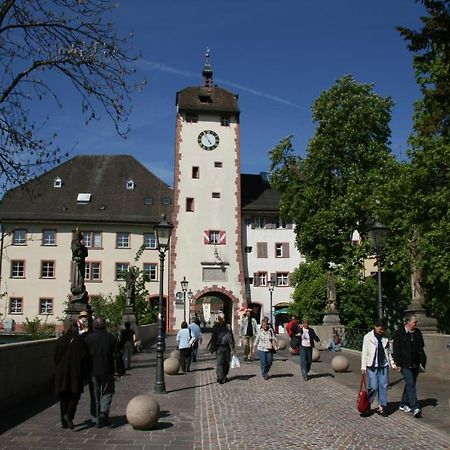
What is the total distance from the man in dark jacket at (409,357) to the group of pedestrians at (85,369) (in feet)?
16.7

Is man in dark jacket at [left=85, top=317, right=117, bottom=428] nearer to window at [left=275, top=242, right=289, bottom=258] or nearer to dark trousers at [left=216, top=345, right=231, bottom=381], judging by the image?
dark trousers at [left=216, top=345, right=231, bottom=381]

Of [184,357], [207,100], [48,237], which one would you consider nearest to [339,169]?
[207,100]

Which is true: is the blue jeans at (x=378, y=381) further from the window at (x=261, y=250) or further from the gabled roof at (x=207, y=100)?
the gabled roof at (x=207, y=100)

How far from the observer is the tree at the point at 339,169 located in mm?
35469

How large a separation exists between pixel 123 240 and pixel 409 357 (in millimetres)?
43533

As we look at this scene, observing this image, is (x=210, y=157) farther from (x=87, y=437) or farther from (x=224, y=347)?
(x=87, y=437)

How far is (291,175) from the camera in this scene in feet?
131

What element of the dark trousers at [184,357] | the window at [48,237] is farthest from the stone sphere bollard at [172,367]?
the window at [48,237]

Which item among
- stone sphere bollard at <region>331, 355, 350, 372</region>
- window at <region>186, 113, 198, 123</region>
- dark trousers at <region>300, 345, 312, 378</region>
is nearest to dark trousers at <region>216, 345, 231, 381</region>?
dark trousers at <region>300, 345, 312, 378</region>

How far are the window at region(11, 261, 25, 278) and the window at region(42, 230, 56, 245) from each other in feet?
8.56

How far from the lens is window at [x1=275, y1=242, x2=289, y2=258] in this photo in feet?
174

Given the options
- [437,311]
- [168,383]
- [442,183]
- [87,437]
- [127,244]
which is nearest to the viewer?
[87,437]

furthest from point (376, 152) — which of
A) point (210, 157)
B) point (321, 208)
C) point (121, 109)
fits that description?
→ point (121, 109)

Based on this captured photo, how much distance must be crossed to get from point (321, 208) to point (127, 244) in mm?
21292
